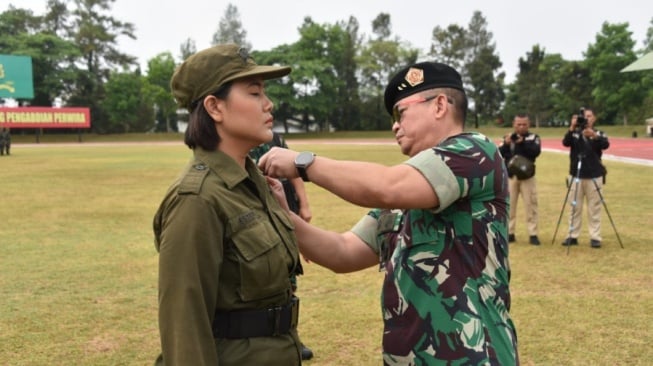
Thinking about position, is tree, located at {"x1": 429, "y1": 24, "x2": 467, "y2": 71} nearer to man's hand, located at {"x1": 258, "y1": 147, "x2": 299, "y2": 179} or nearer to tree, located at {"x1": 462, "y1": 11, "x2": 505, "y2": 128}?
tree, located at {"x1": 462, "y1": 11, "x2": 505, "y2": 128}

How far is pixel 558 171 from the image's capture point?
67.6 ft

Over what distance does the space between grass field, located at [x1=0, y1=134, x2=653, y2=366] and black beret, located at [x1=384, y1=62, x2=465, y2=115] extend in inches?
119

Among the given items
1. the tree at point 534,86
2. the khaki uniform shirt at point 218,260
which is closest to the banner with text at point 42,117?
the tree at point 534,86

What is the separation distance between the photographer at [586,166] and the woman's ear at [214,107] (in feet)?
25.9

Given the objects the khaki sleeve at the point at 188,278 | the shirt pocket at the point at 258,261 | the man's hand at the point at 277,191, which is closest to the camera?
the khaki sleeve at the point at 188,278

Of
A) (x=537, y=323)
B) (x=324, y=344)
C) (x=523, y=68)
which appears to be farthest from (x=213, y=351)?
(x=523, y=68)

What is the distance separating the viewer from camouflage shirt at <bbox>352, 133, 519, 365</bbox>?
2.03m

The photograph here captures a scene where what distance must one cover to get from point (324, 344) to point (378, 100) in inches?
2830

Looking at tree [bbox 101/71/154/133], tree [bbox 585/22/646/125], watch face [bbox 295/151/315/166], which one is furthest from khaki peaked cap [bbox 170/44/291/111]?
tree [bbox 101/71/154/133]

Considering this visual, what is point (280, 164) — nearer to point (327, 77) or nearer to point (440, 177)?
point (440, 177)

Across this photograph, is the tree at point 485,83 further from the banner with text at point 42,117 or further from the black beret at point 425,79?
the black beret at point 425,79

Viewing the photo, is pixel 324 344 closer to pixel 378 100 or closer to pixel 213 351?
pixel 213 351

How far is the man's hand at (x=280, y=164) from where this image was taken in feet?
7.11

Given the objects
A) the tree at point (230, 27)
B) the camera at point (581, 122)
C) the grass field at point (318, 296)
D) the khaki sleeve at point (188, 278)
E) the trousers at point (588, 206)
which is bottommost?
the grass field at point (318, 296)
